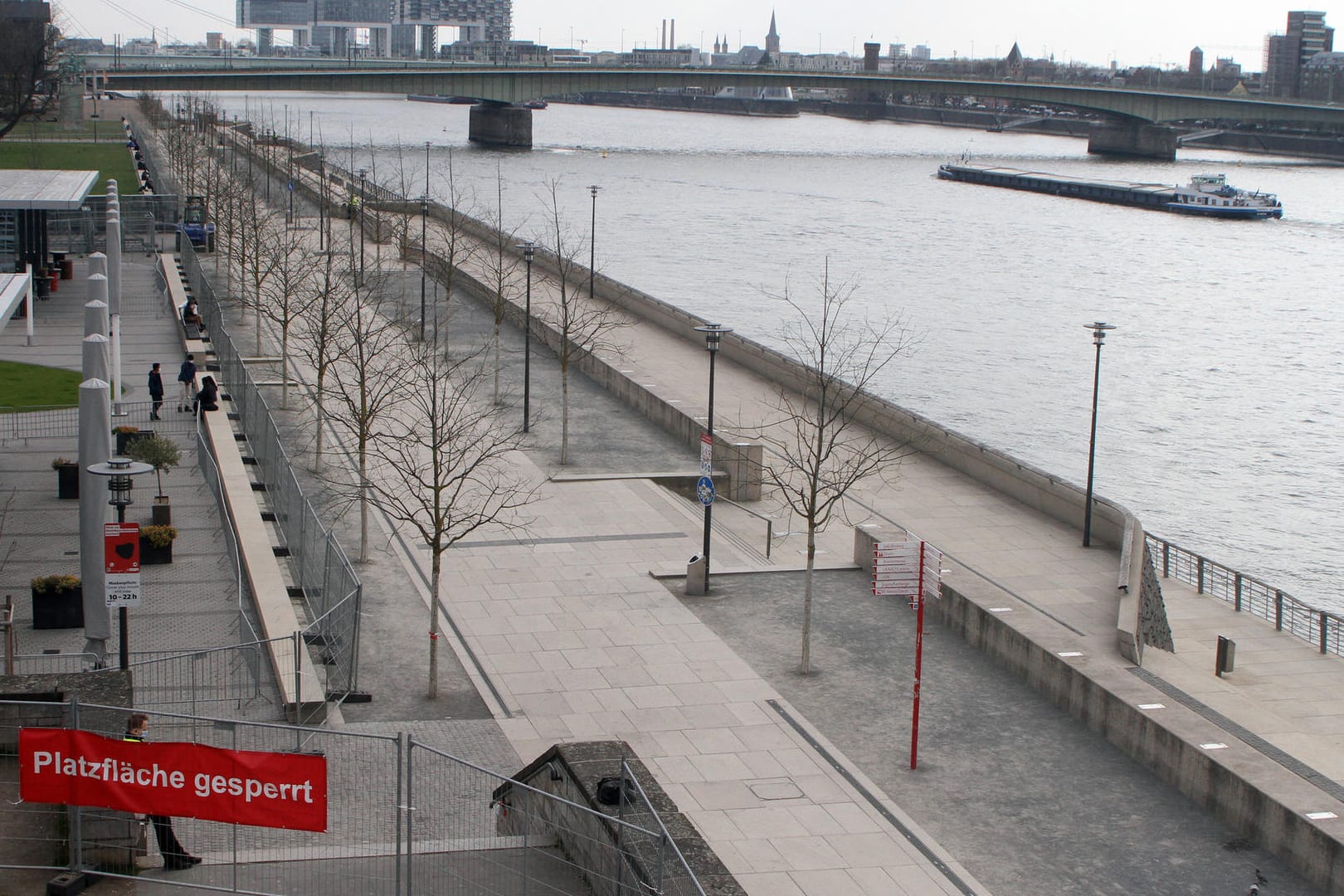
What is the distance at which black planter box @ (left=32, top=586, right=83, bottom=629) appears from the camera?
17.2 meters

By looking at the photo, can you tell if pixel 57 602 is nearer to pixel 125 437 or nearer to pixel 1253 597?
pixel 125 437

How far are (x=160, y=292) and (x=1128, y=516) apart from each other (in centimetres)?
3132

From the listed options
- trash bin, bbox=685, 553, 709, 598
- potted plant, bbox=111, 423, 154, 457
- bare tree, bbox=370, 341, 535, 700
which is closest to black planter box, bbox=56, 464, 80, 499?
potted plant, bbox=111, 423, 154, 457

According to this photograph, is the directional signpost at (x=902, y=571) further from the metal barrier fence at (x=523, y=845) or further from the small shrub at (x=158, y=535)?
the small shrub at (x=158, y=535)

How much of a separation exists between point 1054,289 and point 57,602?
60.2m

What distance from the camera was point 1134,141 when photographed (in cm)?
14712

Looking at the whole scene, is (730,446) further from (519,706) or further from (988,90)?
(988,90)

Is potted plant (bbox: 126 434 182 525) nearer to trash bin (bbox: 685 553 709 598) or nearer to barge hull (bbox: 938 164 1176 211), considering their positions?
trash bin (bbox: 685 553 709 598)

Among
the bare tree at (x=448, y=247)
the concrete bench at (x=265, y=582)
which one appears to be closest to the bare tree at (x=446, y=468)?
the concrete bench at (x=265, y=582)

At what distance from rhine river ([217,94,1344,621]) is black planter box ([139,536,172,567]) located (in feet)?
76.3

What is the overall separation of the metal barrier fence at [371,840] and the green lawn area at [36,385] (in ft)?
63.7

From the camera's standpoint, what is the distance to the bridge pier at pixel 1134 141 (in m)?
145

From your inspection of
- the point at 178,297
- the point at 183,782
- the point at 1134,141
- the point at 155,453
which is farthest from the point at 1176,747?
the point at 1134,141

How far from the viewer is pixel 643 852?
998 centimetres
